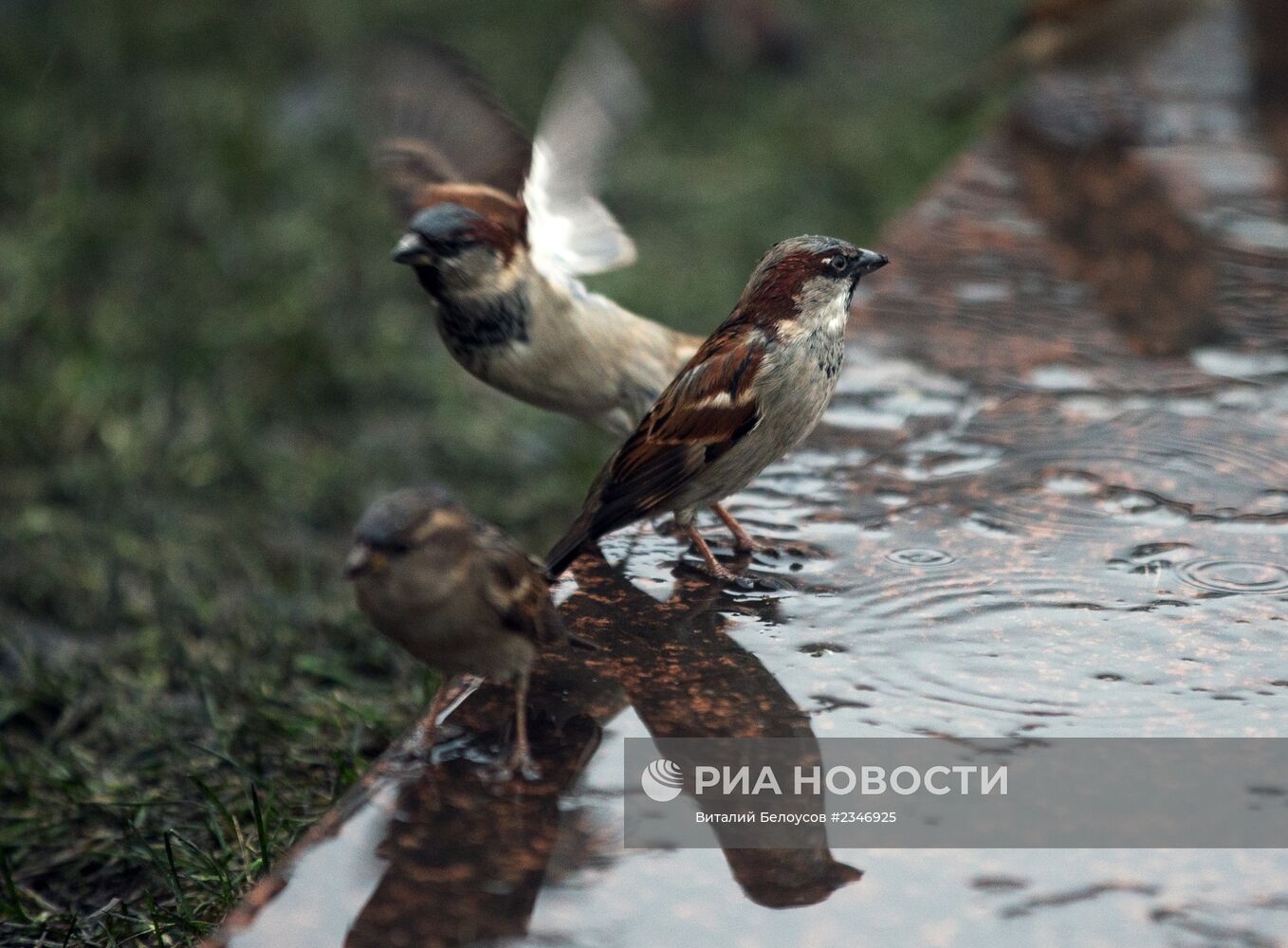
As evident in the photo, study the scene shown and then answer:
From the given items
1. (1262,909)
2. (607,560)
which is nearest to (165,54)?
(607,560)

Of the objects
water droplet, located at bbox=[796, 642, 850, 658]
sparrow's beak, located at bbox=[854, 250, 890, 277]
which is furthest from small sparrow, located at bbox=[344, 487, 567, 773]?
sparrow's beak, located at bbox=[854, 250, 890, 277]

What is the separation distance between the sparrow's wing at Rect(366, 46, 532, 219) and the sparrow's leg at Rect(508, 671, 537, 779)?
211 cm

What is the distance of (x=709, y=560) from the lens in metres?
3.03

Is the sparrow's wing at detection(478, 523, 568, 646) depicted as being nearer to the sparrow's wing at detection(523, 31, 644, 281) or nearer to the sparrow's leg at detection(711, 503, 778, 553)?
the sparrow's leg at detection(711, 503, 778, 553)

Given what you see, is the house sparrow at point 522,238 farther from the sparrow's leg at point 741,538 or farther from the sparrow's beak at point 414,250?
the sparrow's leg at point 741,538

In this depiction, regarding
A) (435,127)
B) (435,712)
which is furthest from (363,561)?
(435,127)

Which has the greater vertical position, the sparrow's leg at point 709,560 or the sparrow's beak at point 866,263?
the sparrow's beak at point 866,263

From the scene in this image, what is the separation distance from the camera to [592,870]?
6.87ft

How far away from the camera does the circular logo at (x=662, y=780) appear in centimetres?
227

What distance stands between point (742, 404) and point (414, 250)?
0.91 m

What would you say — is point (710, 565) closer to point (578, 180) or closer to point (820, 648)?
point (820, 648)
